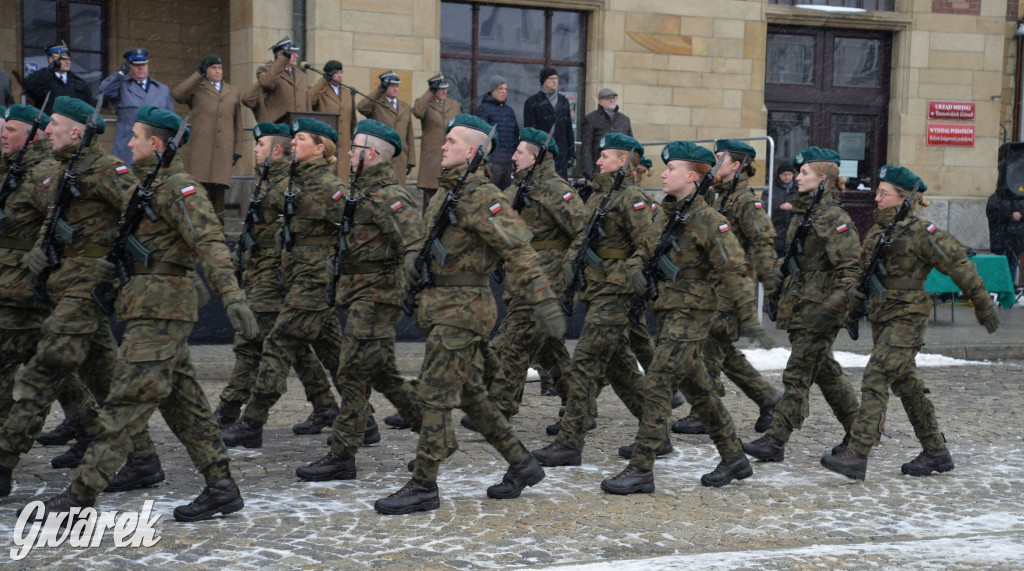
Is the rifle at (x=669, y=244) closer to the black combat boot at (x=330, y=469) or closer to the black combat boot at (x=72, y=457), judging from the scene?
the black combat boot at (x=330, y=469)

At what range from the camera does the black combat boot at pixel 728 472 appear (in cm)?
717

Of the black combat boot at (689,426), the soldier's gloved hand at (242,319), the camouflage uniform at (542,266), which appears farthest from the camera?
the black combat boot at (689,426)

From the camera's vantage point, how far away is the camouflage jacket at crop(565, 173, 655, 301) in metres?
7.84

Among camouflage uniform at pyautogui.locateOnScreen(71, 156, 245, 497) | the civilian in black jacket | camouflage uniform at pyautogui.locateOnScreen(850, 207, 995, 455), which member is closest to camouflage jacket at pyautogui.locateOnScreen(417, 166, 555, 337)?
camouflage uniform at pyautogui.locateOnScreen(71, 156, 245, 497)

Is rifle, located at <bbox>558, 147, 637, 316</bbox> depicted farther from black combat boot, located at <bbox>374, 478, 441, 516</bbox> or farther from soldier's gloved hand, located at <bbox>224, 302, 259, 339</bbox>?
soldier's gloved hand, located at <bbox>224, 302, 259, 339</bbox>

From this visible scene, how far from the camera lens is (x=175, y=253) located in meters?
6.11

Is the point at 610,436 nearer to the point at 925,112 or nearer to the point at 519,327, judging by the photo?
the point at 519,327

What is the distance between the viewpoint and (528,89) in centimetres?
1750

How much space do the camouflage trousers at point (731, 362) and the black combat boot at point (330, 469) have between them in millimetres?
2761

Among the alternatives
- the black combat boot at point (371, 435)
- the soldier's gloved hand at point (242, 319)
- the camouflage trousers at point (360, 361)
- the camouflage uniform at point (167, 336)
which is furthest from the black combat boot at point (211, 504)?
the black combat boot at point (371, 435)

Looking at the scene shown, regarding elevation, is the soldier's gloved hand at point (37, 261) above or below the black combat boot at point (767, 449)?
above

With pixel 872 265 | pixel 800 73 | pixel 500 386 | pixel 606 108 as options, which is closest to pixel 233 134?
pixel 606 108

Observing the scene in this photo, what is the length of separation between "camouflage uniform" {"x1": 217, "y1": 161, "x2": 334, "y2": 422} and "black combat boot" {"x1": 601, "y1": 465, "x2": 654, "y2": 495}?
2228 mm

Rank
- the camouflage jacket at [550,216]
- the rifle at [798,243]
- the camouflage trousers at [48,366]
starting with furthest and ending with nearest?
the camouflage jacket at [550,216], the rifle at [798,243], the camouflage trousers at [48,366]
